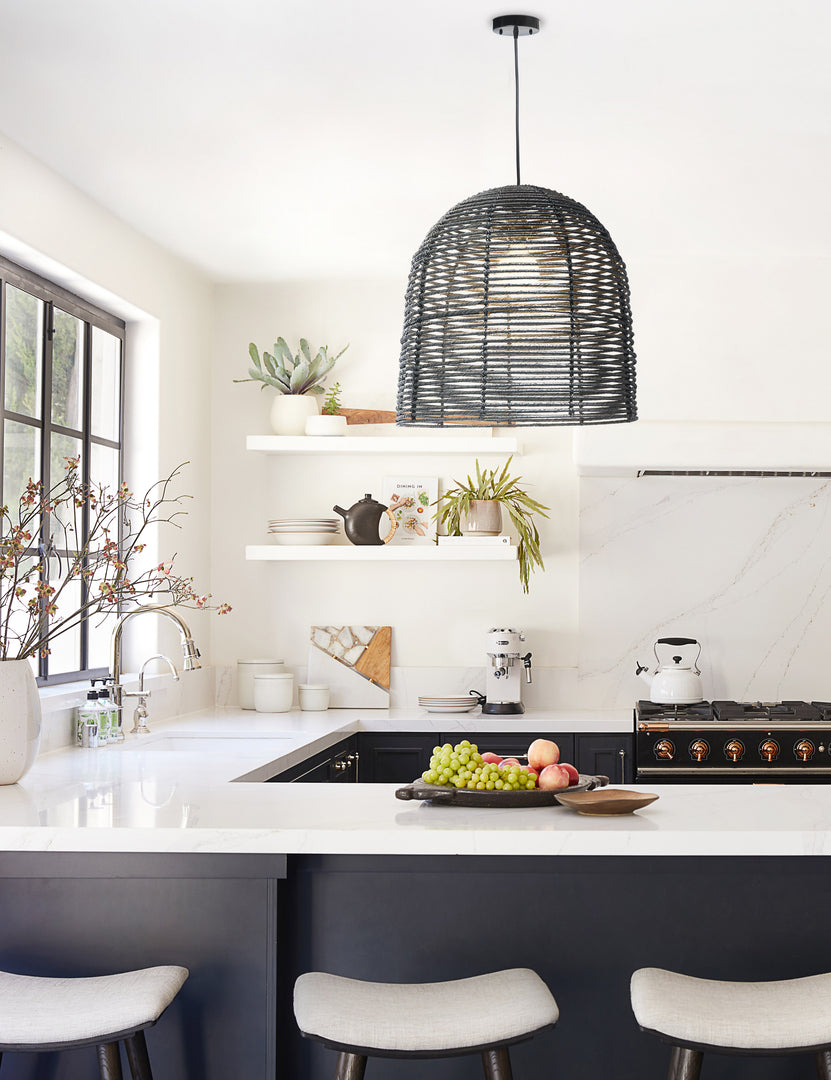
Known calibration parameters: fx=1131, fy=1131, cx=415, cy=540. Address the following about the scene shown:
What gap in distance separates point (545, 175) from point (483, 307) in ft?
5.22

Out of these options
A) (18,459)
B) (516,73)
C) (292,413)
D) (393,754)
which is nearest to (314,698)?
(393,754)

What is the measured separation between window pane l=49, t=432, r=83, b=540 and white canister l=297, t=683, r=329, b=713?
1241 millimetres

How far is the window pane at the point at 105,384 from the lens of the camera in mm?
4207

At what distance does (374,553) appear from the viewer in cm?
467

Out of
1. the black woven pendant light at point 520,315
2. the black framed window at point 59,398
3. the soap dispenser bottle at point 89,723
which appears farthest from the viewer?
the black framed window at point 59,398

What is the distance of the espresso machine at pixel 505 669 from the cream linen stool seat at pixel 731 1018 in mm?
2565

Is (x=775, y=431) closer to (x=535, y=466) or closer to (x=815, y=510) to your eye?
(x=815, y=510)

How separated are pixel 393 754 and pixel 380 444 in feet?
4.20

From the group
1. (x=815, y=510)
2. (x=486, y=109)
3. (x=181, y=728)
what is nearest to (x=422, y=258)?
(x=486, y=109)

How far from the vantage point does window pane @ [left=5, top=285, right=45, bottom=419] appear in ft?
11.6

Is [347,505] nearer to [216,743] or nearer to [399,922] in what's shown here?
[216,743]

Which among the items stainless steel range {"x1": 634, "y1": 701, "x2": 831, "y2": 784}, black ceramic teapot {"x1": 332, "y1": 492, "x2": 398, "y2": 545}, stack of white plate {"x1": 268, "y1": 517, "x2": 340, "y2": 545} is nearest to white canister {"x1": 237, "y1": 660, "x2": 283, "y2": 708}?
stack of white plate {"x1": 268, "y1": 517, "x2": 340, "y2": 545}

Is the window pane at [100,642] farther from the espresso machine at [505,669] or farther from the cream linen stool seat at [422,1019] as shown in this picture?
the cream linen stool seat at [422,1019]

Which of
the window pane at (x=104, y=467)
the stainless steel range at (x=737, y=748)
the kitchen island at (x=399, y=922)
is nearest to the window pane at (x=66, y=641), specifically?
the window pane at (x=104, y=467)
